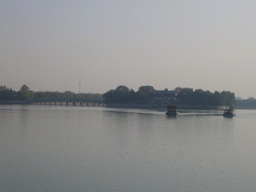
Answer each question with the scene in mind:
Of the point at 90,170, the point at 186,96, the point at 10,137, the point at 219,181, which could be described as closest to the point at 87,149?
the point at 90,170

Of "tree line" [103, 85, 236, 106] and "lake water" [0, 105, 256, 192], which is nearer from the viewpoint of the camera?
"lake water" [0, 105, 256, 192]

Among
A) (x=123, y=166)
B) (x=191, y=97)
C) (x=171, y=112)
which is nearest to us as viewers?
(x=123, y=166)

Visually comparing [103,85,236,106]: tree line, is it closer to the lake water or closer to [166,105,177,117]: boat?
[166,105,177,117]: boat

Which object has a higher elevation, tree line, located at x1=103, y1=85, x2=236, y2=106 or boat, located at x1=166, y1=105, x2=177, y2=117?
tree line, located at x1=103, y1=85, x2=236, y2=106

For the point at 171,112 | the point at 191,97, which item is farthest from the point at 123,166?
the point at 191,97

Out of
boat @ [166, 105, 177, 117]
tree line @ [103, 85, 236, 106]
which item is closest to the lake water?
boat @ [166, 105, 177, 117]

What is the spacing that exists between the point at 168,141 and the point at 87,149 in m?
9.87

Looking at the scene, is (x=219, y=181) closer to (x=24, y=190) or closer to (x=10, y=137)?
(x=24, y=190)

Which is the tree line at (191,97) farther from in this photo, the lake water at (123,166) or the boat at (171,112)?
the lake water at (123,166)

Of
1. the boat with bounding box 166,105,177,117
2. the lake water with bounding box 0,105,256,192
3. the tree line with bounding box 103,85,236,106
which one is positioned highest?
the tree line with bounding box 103,85,236,106

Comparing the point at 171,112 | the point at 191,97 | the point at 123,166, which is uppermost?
the point at 191,97

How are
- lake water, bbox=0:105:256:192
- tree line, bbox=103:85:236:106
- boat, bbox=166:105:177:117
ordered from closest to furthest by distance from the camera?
lake water, bbox=0:105:256:192, boat, bbox=166:105:177:117, tree line, bbox=103:85:236:106

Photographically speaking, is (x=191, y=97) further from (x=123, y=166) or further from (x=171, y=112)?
(x=123, y=166)

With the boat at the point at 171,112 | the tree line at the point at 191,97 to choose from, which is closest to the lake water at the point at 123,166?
the boat at the point at 171,112
